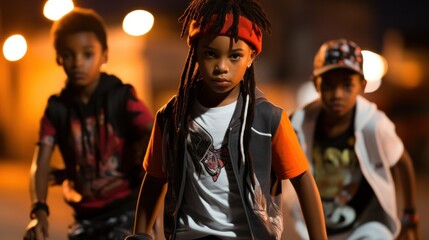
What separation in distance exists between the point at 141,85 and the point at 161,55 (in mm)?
980

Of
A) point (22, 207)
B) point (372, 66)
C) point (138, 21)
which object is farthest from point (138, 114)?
point (372, 66)

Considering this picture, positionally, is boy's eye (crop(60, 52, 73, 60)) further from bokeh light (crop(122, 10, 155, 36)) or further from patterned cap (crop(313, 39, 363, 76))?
bokeh light (crop(122, 10, 155, 36))

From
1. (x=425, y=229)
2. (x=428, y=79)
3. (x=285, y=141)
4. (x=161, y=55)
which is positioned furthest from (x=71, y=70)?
(x=428, y=79)

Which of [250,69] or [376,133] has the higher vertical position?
[250,69]

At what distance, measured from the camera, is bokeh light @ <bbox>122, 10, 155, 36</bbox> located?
6.76 m

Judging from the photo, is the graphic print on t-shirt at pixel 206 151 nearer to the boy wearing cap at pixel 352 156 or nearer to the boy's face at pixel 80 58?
the boy's face at pixel 80 58

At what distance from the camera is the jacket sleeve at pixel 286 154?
3.27m

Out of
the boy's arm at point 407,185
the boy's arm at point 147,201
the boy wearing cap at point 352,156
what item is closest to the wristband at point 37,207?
the boy's arm at point 147,201

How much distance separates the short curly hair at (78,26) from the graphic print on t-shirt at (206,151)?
1.45 m

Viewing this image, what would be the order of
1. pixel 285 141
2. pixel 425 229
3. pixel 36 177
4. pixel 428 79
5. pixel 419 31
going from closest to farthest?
pixel 285 141 < pixel 36 177 < pixel 425 229 < pixel 428 79 < pixel 419 31

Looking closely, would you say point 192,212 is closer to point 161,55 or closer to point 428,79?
point 161,55

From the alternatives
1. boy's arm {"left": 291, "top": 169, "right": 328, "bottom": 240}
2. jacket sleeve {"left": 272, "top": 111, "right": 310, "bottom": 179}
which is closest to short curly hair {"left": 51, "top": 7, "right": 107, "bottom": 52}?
jacket sleeve {"left": 272, "top": 111, "right": 310, "bottom": 179}

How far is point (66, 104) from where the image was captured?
4.54 m

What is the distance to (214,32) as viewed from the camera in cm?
322
